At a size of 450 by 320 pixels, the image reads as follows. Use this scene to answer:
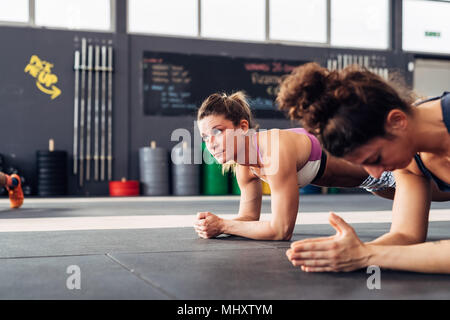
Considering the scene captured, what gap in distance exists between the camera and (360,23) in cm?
818

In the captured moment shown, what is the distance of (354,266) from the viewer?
50.3 inches

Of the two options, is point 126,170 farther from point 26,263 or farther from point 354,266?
point 354,266

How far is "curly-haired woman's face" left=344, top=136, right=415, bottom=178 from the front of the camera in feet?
3.80

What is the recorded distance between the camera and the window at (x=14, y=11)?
22.3ft

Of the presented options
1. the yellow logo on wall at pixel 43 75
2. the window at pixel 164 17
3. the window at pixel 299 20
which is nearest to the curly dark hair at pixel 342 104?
the yellow logo on wall at pixel 43 75

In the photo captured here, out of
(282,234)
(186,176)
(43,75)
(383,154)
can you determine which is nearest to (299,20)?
→ (186,176)

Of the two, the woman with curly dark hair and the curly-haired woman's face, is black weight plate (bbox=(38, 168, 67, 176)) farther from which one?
the curly-haired woman's face

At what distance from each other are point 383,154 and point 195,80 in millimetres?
6340

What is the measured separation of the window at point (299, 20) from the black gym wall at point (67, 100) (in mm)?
895

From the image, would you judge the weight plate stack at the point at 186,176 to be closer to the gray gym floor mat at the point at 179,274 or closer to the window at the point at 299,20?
the window at the point at 299,20

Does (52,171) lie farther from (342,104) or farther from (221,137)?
(342,104)

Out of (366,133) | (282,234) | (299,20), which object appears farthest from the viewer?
(299,20)
